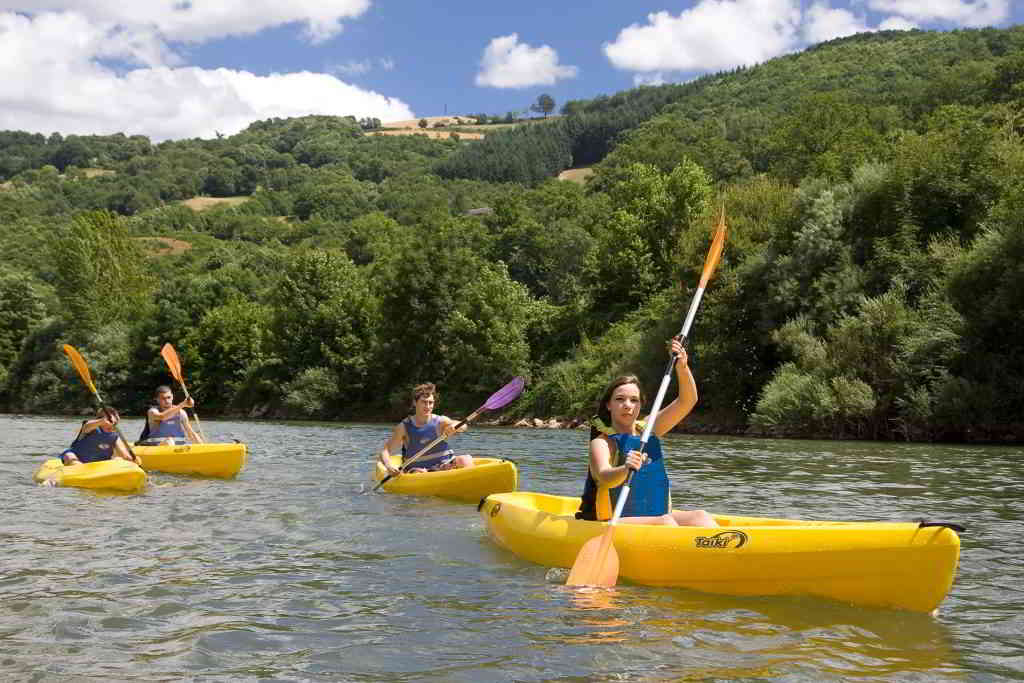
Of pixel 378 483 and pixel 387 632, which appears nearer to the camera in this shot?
pixel 387 632

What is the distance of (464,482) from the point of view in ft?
35.5

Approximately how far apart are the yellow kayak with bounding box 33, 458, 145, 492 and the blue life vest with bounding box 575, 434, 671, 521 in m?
6.44

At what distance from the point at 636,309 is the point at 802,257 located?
13.7m

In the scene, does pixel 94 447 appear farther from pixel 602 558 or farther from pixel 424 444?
pixel 602 558

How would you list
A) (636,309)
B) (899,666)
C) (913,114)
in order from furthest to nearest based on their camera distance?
(913,114)
(636,309)
(899,666)

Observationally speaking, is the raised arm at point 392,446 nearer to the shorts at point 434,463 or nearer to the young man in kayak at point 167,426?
the shorts at point 434,463

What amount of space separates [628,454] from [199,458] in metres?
8.34

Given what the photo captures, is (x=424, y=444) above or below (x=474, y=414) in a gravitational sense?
below

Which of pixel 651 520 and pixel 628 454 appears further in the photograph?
pixel 651 520

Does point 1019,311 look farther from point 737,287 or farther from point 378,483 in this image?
point 378,483

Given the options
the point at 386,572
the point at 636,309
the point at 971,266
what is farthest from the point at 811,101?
the point at 386,572

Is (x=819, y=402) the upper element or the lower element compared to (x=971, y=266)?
lower

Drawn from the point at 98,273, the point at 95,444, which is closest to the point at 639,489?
the point at 95,444

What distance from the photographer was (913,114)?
56.3 meters
